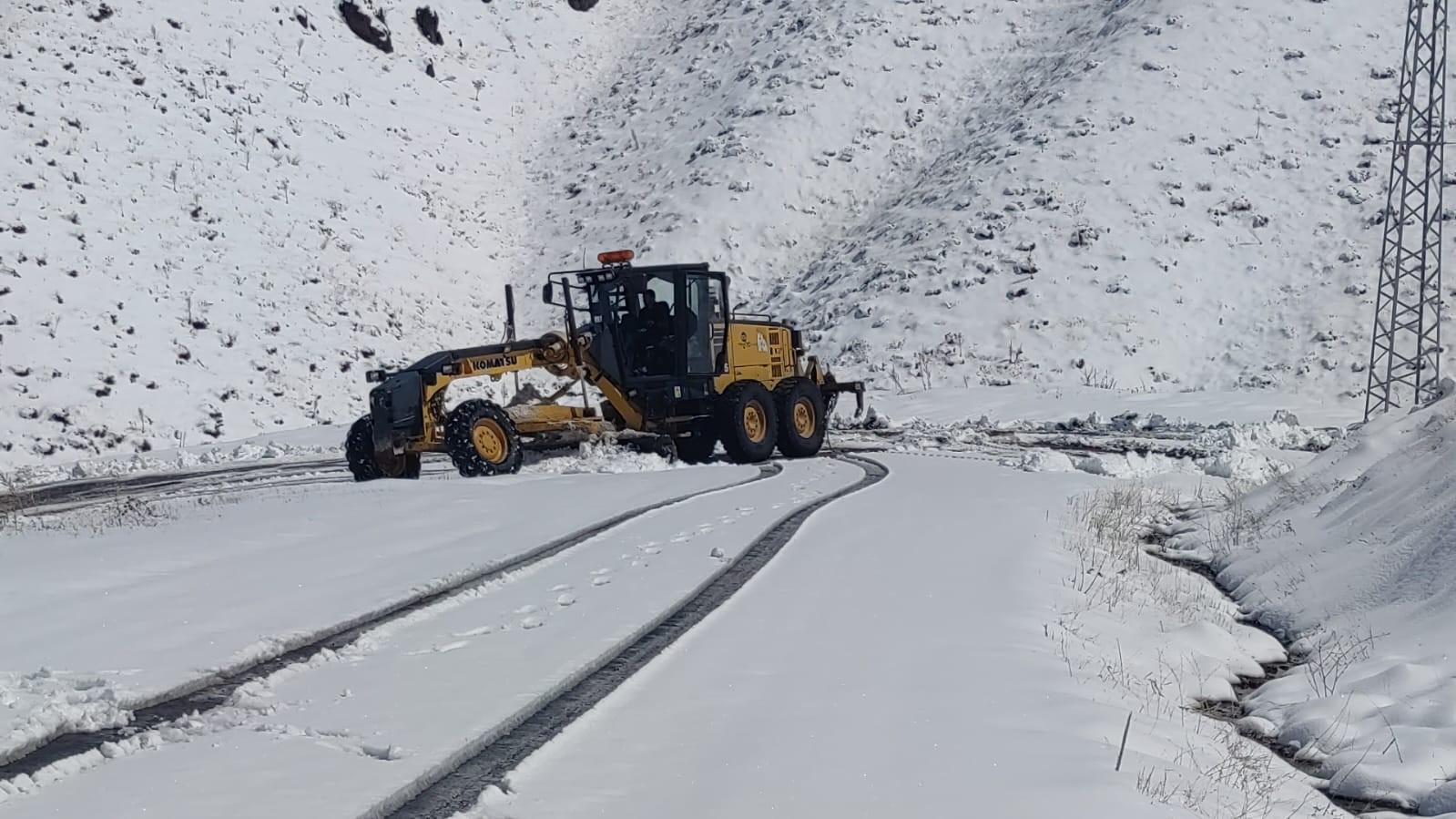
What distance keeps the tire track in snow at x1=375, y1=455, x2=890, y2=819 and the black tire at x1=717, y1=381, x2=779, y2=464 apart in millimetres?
10052

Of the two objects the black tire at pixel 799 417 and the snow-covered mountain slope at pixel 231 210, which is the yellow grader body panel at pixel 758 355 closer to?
the black tire at pixel 799 417

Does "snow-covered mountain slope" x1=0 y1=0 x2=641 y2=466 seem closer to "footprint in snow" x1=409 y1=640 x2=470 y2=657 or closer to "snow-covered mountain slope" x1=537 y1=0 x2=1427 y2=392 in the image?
"snow-covered mountain slope" x1=537 y1=0 x2=1427 y2=392

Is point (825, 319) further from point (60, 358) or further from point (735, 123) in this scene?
point (60, 358)

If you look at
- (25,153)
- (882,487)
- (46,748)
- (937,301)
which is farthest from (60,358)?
(46,748)

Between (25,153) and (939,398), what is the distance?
21105mm

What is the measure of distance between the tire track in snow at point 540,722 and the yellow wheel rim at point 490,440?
8.31 m

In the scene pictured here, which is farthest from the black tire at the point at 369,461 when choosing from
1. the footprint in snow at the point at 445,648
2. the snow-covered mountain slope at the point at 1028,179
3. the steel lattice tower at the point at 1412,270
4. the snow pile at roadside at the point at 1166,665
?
the steel lattice tower at the point at 1412,270

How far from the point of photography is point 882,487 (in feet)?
47.5

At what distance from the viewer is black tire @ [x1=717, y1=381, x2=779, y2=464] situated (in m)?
18.5

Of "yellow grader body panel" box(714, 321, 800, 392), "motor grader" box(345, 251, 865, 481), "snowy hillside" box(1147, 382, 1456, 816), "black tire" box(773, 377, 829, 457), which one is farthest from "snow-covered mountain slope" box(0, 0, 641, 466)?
"snowy hillside" box(1147, 382, 1456, 816)

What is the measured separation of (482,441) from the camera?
1627 cm

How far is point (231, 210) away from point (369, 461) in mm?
18282

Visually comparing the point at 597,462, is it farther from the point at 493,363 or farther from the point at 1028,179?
the point at 1028,179

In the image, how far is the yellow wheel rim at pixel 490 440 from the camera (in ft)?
53.1
